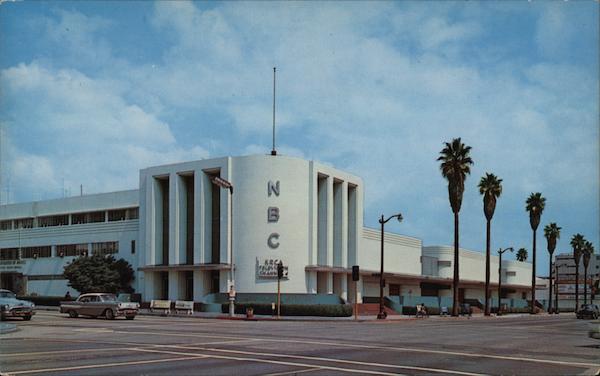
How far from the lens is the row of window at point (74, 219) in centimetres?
7344

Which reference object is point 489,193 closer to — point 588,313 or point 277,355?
point 588,313

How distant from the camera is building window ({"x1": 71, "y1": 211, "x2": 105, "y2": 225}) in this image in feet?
248

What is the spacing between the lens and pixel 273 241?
204ft

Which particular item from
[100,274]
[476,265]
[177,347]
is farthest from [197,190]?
[476,265]

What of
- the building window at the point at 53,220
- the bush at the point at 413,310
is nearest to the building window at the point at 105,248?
the building window at the point at 53,220

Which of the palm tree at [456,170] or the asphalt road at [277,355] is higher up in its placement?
the palm tree at [456,170]

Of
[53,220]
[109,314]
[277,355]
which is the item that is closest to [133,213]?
[53,220]

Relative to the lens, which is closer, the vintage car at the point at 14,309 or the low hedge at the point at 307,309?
the vintage car at the point at 14,309

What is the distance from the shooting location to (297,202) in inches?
2509

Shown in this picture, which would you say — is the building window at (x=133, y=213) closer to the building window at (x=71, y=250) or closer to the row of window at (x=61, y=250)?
the row of window at (x=61, y=250)

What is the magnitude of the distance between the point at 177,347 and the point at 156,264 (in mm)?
47031

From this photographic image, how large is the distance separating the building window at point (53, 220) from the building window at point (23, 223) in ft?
6.02

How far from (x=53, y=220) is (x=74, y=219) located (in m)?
3.65

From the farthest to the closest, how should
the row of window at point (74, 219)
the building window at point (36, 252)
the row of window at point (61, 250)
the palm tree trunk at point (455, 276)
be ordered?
1. the building window at point (36, 252)
2. the row of window at point (74, 219)
3. the row of window at point (61, 250)
4. the palm tree trunk at point (455, 276)
